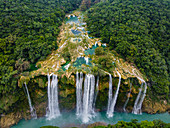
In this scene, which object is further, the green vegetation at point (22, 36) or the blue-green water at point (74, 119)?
the green vegetation at point (22, 36)

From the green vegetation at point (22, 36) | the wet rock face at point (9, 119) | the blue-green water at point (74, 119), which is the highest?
the green vegetation at point (22, 36)

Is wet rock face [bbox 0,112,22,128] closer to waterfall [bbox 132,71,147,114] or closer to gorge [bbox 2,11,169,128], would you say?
gorge [bbox 2,11,169,128]

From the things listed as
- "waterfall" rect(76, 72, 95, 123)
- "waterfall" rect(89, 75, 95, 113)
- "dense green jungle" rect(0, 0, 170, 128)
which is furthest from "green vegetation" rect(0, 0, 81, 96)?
"waterfall" rect(89, 75, 95, 113)

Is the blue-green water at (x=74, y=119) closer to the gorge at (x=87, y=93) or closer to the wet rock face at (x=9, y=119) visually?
the gorge at (x=87, y=93)

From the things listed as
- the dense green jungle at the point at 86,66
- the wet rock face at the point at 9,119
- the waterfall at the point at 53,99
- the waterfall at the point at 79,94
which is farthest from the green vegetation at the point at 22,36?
the waterfall at the point at 79,94

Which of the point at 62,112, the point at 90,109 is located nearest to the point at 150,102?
the point at 90,109

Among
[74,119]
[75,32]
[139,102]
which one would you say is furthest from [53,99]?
[75,32]

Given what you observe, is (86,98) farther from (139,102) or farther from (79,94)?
(139,102)
